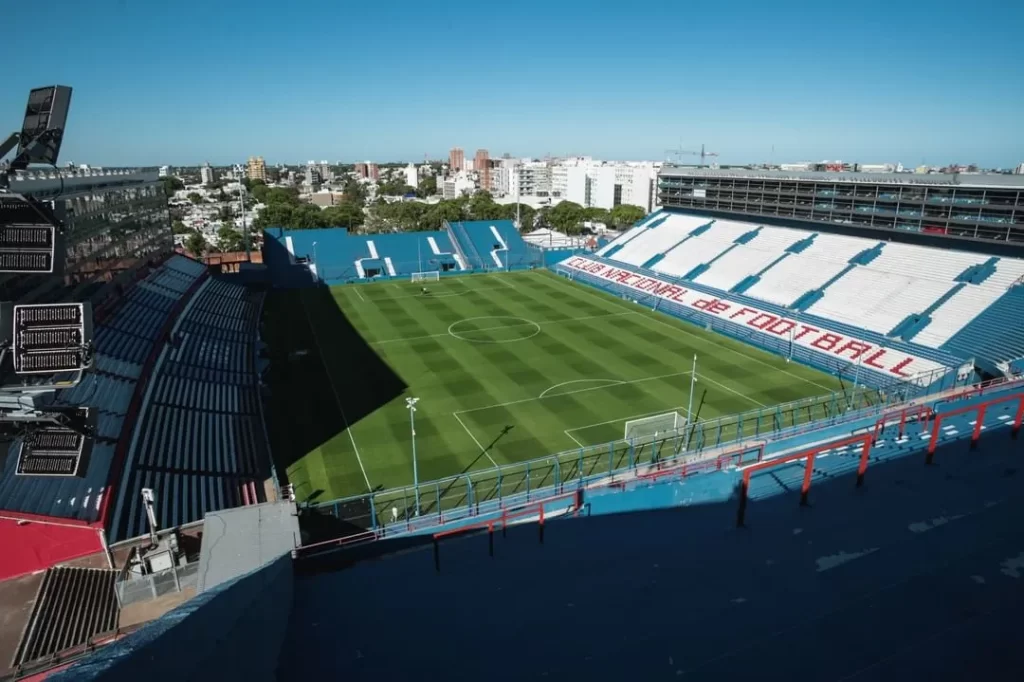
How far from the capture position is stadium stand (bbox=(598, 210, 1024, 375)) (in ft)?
103

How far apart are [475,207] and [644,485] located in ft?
288

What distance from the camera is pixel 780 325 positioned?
123 feet

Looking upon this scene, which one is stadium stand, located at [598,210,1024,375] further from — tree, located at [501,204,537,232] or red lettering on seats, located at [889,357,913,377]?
tree, located at [501,204,537,232]

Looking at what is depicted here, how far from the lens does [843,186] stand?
45.1 m

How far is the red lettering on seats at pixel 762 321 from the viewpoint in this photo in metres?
38.1

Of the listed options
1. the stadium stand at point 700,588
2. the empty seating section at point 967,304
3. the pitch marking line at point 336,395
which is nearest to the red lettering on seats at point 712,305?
the empty seating section at point 967,304

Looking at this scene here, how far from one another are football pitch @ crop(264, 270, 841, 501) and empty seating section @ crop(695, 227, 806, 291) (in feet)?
19.8

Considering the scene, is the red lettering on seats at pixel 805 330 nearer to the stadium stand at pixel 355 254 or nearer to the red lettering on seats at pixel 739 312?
the red lettering on seats at pixel 739 312

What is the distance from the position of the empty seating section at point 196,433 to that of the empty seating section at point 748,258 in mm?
33158

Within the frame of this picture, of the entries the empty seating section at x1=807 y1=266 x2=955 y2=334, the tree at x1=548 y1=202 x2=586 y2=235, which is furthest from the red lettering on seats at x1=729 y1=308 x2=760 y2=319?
the tree at x1=548 y1=202 x2=586 y2=235

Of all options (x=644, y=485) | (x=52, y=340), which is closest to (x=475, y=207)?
(x=644, y=485)

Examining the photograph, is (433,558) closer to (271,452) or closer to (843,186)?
(271,452)

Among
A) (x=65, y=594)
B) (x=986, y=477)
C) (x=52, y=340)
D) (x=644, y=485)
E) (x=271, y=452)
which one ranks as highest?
(x=52, y=340)

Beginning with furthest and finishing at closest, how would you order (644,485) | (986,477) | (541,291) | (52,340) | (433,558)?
(541,291) < (644,485) < (986,477) < (433,558) < (52,340)
